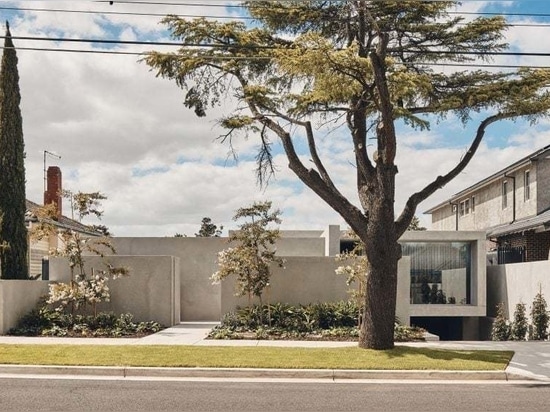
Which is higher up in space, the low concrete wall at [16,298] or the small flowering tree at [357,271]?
the small flowering tree at [357,271]

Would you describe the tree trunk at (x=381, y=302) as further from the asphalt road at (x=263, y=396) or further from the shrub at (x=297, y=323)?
the asphalt road at (x=263, y=396)

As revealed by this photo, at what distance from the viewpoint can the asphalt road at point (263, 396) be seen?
9734mm

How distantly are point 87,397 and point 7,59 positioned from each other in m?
14.0

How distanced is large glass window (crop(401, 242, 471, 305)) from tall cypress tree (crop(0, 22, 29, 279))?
1484 centimetres

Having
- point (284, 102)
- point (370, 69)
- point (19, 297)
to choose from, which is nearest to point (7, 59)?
point (19, 297)

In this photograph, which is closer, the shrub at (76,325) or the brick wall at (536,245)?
the shrub at (76,325)

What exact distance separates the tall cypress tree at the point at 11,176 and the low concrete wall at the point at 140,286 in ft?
3.71

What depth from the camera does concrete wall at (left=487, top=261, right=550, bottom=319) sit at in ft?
73.8

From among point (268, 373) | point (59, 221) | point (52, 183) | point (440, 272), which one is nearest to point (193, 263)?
point (59, 221)

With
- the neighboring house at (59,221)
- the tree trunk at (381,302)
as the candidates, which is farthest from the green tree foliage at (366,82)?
the neighboring house at (59,221)

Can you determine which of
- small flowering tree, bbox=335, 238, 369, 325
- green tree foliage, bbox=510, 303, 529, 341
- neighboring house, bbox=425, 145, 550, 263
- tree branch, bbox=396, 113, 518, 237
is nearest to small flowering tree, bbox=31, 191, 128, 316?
small flowering tree, bbox=335, 238, 369, 325

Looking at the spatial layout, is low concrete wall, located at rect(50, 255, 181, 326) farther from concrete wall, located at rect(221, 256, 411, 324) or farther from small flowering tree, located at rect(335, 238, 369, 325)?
small flowering tree, located at rect(335, 238, 369, 325)

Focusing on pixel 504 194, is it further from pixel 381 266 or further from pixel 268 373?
pixel 268 373

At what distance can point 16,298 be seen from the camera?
62.5 ft
